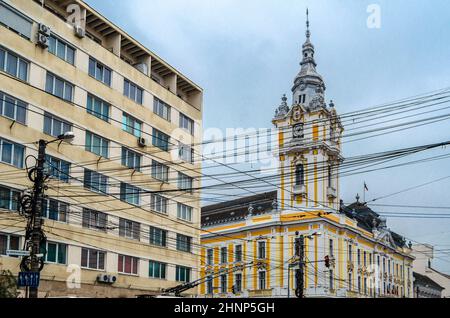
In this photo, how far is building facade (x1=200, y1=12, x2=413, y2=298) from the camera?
70688mm

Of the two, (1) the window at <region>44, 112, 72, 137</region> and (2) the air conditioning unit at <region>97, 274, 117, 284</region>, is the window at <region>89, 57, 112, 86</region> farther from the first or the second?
(2) the air conditioning unit at <region>97, 274, 117, 284</region>

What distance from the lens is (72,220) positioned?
33594 mm

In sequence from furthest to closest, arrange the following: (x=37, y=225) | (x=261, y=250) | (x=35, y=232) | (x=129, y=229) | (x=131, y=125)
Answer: (x=261, y=250) → (x=131, y=125) → (x=129, y=229) → (x=37, y=225) → (x=35, y=232)

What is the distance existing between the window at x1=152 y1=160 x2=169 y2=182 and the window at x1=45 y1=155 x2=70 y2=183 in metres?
8.41

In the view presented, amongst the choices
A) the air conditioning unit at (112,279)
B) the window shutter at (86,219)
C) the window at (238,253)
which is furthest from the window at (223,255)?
the window shutter at (86,219)

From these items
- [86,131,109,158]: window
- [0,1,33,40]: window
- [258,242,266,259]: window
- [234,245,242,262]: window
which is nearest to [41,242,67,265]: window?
[86,131,109,158]: window

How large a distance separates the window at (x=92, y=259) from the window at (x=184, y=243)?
8.48 meters

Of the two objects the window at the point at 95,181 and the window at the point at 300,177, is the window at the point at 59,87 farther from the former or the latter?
the window at the point at 300,177

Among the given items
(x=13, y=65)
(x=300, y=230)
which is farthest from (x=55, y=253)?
(x=300, y=230)

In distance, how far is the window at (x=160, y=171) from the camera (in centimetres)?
4151

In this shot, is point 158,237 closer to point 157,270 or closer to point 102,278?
point 157,270

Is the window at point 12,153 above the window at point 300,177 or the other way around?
the other way around

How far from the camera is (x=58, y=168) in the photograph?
109 ft

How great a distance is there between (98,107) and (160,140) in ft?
21.7
